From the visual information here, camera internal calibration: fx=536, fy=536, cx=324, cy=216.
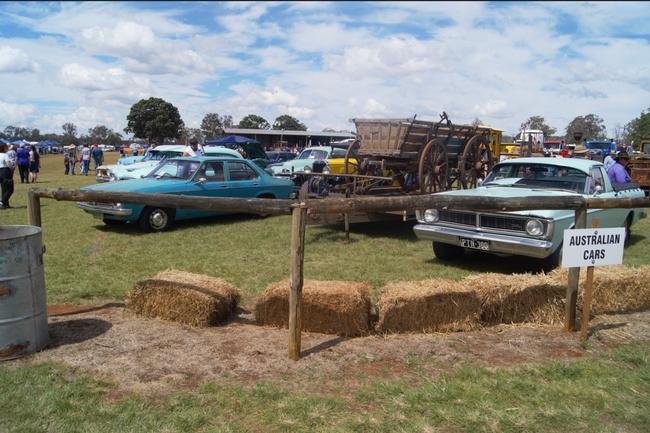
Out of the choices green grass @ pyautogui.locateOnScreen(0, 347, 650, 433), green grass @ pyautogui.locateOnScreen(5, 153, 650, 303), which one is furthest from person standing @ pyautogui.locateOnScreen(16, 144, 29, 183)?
green grass @ pyautogui.locateOnScreen(0, 347, 650, 433)

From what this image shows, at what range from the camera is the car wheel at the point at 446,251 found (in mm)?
8055

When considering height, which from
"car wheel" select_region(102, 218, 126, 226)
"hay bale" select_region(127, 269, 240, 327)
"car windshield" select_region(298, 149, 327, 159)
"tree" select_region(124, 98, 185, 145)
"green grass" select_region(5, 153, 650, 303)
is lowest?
"green grass" select_region(5, 153, 650, 303)

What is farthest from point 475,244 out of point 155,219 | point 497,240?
point 155,219

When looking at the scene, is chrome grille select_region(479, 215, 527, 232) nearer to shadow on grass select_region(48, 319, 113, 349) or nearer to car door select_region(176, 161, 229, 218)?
shadow on grass select_region(48, 319, 113, 349)

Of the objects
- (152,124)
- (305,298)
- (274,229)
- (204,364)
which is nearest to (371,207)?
(305,298)

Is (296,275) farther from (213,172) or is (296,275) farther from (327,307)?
(213,172)

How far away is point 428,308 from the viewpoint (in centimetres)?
479

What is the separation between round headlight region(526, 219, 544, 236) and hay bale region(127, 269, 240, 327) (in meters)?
3.79

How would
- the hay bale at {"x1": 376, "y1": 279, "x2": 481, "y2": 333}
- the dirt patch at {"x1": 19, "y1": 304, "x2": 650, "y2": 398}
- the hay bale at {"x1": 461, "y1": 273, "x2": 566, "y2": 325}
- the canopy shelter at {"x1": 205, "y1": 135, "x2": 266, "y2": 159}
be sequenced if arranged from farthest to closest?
the canopy shelter at {"x1": 205, "y1": 135, "x2": 266, "y2": 159}
the hay bale at {"x1": 461, "y1": 273, "x2": 566, "y2": 325}
the hay bale at {"x1": 376, "y1": 279, "x2": 481, "y2": 333}
the dirt patch at {"x1": 19, "y1": 304, "x2": 650, "y2": 398}

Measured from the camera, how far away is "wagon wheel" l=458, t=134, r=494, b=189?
1286 cm

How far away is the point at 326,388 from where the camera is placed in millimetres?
3707

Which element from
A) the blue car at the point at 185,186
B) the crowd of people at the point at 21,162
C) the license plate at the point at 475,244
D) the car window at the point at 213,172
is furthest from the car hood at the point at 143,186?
the license plate at the point at 475,244

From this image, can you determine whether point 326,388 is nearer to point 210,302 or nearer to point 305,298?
point 305,298

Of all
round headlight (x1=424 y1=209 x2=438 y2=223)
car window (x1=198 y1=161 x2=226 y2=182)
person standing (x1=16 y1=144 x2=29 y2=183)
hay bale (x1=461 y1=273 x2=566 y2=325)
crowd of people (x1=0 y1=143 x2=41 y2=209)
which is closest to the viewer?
hay bale (x1=461 y1=273 x2=566 y2=325)
